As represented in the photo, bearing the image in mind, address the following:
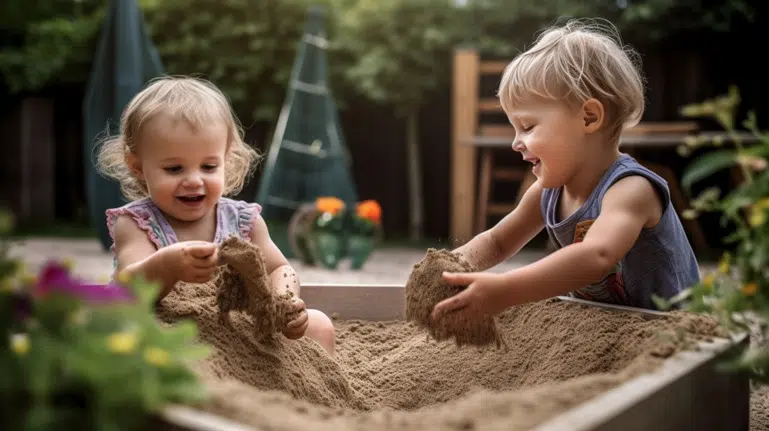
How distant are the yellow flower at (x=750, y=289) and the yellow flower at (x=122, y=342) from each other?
2.52 ft

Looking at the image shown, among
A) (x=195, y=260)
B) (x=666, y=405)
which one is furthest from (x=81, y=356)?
(x=666, y=405)

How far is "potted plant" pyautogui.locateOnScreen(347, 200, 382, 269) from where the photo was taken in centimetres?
548

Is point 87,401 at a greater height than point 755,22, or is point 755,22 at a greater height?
point 755,22

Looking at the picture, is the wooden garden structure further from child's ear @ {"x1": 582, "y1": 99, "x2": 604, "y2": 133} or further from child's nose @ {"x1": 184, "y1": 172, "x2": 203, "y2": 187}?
child's nose @ {"x1": 184, "y1": 172, "x2": 203, "y2": 187}

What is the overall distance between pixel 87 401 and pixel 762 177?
844 millimetres

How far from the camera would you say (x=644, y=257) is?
5.64 feet

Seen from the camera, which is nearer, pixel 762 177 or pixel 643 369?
pixel 762 177

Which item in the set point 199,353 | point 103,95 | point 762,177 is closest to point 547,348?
point 762,177

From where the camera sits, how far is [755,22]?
21.8 feet

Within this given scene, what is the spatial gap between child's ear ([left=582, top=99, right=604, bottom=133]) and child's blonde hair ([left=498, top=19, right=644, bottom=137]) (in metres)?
0.02

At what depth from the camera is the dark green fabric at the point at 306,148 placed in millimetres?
6113

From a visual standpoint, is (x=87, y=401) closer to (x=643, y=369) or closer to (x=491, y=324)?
(x=643, y=369)

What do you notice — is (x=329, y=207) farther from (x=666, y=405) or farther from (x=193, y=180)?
(x=666, y=405)

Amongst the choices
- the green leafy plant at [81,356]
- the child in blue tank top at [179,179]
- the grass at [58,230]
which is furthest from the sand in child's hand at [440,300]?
the grass at [58,230]
